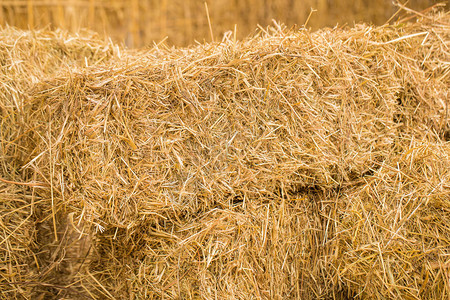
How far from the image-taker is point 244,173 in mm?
1608

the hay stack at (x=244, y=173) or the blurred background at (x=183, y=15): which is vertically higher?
the blurred background at (x=183, y=15)

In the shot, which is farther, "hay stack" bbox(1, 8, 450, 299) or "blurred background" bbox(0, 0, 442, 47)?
"blurred background" bbox(0, 0, 442, 47)

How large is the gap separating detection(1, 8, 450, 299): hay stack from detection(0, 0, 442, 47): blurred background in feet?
6.83

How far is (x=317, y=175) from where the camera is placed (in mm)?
1693

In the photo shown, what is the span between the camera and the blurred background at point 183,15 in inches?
145

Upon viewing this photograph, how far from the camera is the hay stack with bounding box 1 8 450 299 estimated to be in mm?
1496

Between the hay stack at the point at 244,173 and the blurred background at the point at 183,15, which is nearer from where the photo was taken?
the hay stack at the point at 244,173

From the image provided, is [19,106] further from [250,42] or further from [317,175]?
[317,175]

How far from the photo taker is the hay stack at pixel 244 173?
4.91 ft

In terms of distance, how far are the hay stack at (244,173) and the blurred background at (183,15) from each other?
6.83 feet

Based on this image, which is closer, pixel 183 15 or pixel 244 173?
pixel 244 173

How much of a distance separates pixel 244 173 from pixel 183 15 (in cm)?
300

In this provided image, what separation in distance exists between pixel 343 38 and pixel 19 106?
144cm

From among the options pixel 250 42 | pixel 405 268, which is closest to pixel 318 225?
pixel 405 268
